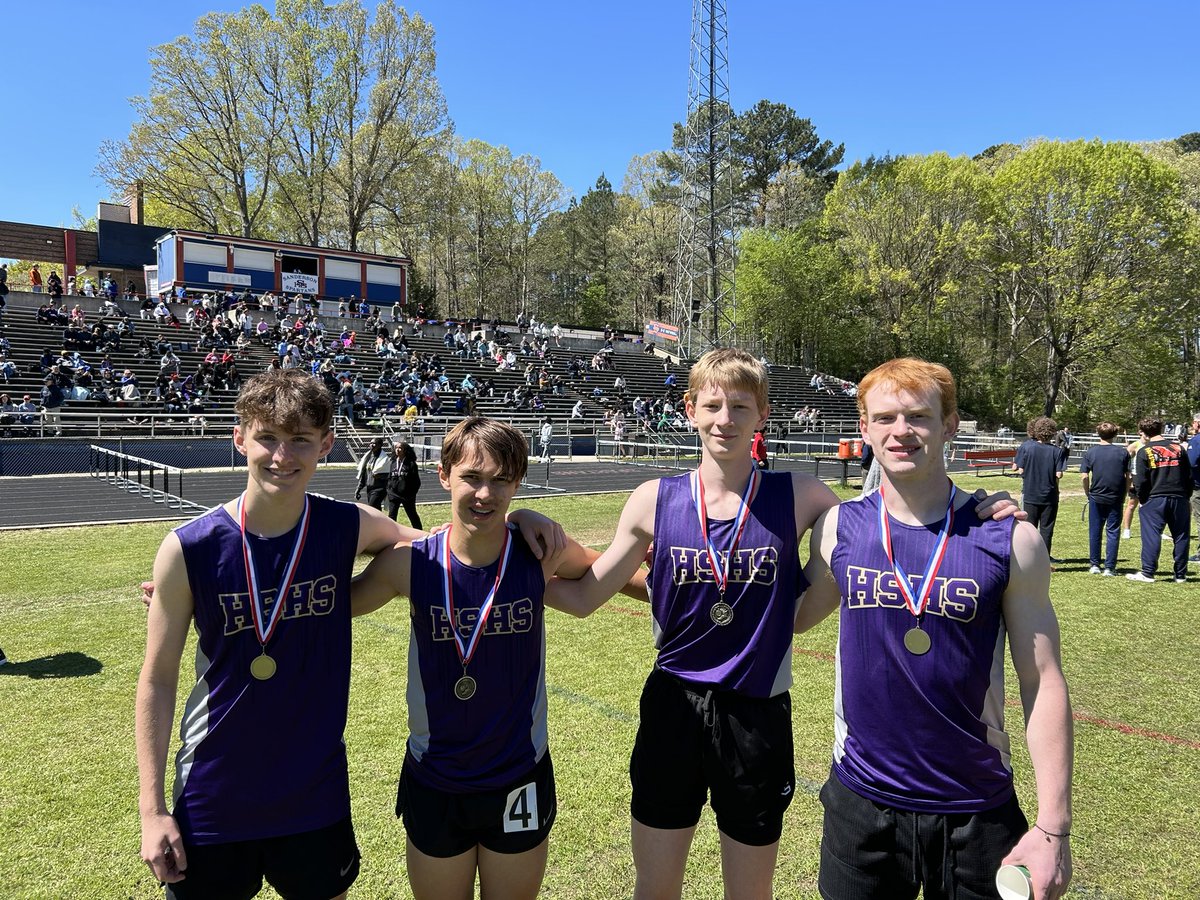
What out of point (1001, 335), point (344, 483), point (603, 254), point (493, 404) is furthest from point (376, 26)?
point (1001, 335)

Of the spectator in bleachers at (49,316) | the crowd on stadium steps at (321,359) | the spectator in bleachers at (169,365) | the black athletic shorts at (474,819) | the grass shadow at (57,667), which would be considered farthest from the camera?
the spectator in bleachers at (49,316)

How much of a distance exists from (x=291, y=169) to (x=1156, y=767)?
52.6 metres

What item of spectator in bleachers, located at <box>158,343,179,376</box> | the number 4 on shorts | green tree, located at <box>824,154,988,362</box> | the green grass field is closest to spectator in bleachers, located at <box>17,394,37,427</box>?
spectator in bleachers, located at <box>158,343,179,376</box>

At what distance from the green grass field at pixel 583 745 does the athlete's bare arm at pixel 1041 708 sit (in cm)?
→ 160

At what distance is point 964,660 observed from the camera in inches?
77.4

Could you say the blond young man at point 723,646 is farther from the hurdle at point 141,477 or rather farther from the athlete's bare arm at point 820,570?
the hurdle at point 141,477

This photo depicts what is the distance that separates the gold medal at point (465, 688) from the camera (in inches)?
87.0

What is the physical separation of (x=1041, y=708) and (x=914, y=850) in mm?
514

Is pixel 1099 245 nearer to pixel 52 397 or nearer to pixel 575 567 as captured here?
pixel 575 567

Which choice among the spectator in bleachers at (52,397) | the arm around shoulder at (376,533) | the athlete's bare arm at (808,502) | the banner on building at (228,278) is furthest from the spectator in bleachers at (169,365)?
the athlete's bare arm at (808,502)

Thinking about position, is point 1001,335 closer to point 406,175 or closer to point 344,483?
point 406,175

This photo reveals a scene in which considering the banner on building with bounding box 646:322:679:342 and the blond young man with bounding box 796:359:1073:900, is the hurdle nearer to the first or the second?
the blond young man with bounding box 796:359:1073:900

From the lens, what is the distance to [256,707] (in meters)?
2.08

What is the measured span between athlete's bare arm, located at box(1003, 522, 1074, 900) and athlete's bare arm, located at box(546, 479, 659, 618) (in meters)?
1.10
